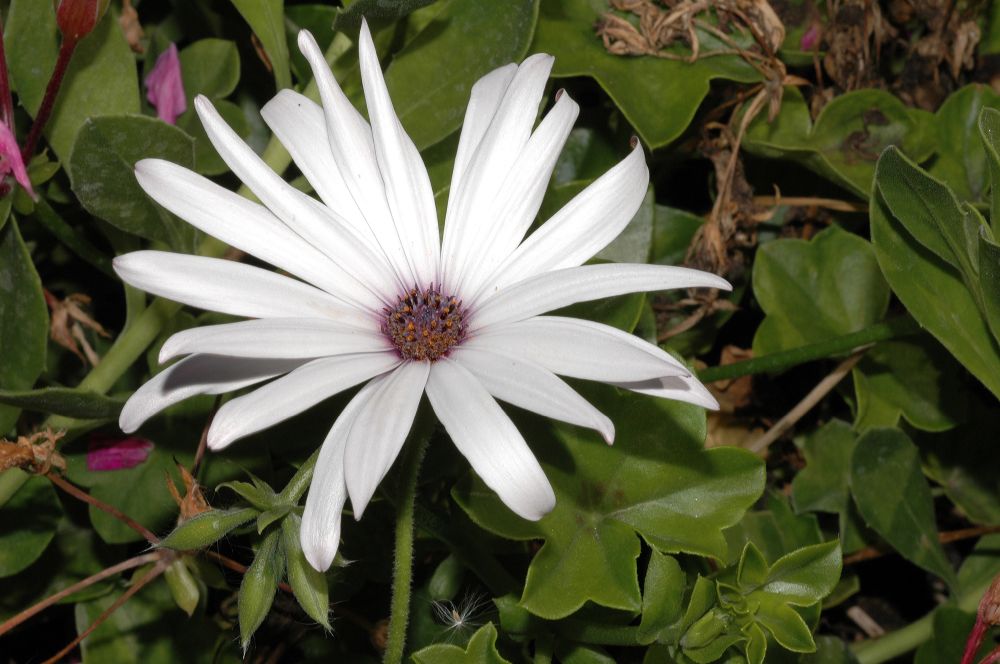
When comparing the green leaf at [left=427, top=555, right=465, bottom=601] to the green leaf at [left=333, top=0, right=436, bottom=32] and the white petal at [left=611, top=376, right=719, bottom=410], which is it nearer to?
the white petal at [left=611, top=376, right=719, bottom=410]

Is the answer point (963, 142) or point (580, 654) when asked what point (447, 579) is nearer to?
point (580, 654)

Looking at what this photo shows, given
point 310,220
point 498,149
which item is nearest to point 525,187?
point 498,149

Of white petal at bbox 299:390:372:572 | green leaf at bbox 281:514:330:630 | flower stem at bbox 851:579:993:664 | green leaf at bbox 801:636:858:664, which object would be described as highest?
white petal at bbox 299:390:372:572

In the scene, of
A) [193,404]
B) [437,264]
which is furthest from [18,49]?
[437,264]

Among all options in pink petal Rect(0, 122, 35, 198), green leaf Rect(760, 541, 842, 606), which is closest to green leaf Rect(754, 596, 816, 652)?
green leaf Rect(760, 541, 842, 606)

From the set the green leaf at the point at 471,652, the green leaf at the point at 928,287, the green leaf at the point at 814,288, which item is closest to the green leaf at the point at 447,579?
the green leaf at the point at 471,652

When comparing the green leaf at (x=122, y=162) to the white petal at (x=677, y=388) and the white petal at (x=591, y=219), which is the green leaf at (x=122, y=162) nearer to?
the white petal at (x=591, y=219)
